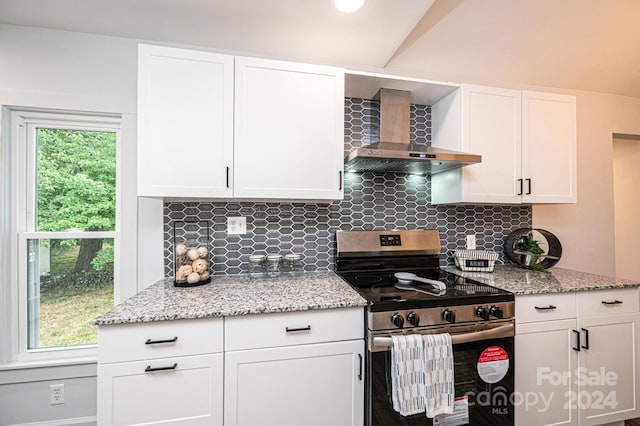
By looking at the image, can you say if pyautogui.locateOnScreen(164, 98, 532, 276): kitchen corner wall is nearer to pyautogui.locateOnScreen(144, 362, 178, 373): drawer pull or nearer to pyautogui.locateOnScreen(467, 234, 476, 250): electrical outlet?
pyautogui.locateOnScreen(467, 234, 476, 250): electrical outlet

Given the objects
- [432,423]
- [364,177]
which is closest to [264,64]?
[364,177]

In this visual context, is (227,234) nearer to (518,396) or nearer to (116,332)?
(116,332)

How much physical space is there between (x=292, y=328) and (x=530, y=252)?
1960mm

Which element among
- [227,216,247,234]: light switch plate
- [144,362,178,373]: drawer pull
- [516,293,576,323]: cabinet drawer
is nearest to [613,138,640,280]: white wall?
[516,293,576,323]: cabinet drawer

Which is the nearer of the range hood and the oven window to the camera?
the oven window

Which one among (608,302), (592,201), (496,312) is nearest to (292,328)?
(496,312)

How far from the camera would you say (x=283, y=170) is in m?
1.59

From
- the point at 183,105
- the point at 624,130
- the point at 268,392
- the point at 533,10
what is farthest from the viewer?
the point at 624,130

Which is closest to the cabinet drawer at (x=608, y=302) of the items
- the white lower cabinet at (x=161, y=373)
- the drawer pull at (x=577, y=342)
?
the drawer pull at (x=577, y=342)

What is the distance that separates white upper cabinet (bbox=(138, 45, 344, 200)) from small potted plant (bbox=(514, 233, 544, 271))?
1603 millimetres

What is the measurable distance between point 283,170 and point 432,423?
5.01 ft

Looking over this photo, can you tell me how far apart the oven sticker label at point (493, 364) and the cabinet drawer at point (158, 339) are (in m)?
1.32

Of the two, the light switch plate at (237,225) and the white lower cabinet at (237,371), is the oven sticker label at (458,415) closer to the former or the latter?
the white lower cabinet at (237,371)

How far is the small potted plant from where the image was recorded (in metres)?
2.05
